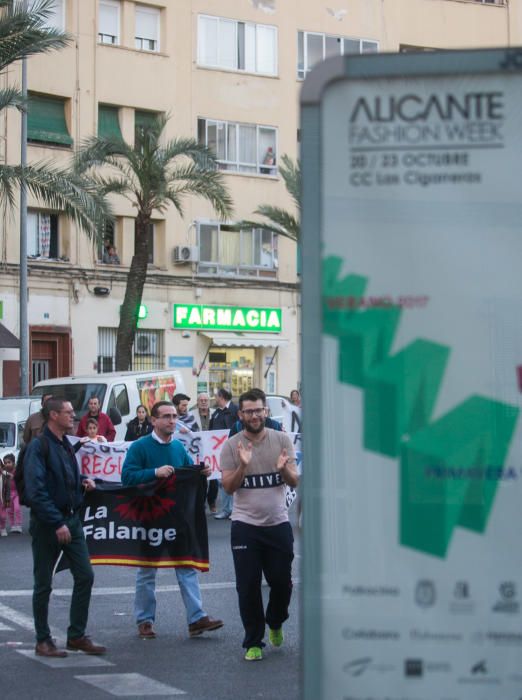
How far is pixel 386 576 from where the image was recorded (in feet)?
15.6

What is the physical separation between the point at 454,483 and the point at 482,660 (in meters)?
0.59

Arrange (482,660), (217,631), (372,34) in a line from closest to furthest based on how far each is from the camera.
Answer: (482,660)
(217,631)
(372,34)

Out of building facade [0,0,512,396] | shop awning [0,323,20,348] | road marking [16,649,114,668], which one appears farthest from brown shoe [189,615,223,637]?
building facade [0,0,512,396]

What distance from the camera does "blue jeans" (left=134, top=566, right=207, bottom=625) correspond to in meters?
10.7

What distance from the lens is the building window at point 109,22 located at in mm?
40656

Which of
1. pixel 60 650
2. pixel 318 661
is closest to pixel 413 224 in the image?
pixel 318 661

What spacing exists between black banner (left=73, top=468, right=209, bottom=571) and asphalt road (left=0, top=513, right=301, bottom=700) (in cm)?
58

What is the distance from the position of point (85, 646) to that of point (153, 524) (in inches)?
64.9

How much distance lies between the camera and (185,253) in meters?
41.5

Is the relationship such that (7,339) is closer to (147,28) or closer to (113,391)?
(113,391)

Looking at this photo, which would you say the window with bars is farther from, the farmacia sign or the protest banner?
the protest banner

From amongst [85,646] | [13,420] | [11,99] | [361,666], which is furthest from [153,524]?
[11,99]

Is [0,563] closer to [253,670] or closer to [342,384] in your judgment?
[253,670]

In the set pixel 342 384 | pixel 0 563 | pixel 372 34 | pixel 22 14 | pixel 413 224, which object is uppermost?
pixel 372 34
